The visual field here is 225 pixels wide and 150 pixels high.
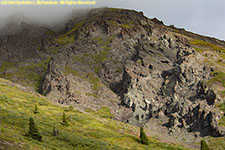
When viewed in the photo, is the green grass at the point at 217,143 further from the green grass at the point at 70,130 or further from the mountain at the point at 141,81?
the green grass at the point at 70,130

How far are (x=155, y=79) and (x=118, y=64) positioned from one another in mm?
35469

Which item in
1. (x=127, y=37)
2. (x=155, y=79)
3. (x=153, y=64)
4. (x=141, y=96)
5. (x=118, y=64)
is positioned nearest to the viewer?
(x=141, y=96)

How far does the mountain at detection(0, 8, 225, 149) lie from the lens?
351ft

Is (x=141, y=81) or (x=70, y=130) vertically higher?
(x=141, y=81)

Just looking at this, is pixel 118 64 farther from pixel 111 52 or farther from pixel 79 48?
pixel 79 48

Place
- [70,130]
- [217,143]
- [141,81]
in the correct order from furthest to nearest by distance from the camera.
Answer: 1. [141,81]
2. [217,143]
3. [70,130]

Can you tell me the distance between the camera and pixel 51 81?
135 metres

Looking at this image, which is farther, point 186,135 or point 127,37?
point 127,37

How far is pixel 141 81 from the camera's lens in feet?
457

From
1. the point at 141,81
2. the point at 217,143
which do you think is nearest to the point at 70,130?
the point at 217,143

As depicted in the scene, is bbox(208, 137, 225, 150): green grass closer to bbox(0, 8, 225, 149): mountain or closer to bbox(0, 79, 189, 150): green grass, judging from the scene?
bbox(0, 8, 225, 149): mountain

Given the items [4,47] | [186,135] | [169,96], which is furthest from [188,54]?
[4,47]

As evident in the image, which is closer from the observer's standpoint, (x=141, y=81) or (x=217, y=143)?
(x=217, y=143)

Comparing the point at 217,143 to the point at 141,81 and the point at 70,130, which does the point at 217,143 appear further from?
the point at 141,81
